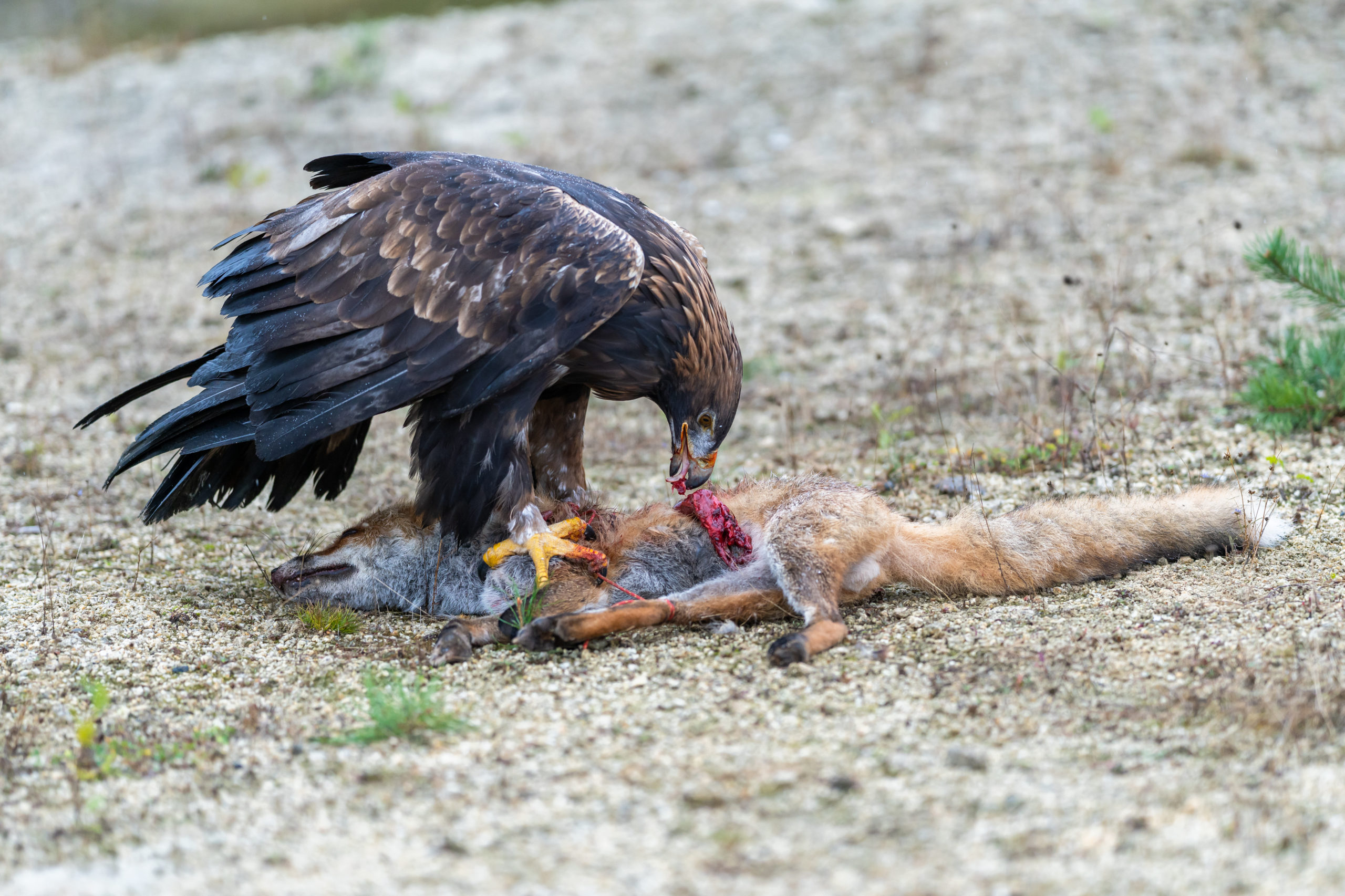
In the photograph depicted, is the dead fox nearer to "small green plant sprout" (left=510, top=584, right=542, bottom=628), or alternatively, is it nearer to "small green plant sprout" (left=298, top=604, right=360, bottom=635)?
"small green plant sprout" (left=510, top=584, right=542, bottom=628)

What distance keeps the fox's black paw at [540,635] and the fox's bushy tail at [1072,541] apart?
46.5 inches

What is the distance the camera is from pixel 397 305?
4.18 m

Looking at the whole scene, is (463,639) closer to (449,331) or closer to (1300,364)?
(449,331)

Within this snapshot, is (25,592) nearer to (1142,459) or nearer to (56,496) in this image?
(56,496)

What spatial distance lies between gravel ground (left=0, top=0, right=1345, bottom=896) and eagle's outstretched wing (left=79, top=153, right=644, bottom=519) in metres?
0.75

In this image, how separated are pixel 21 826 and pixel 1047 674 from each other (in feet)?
8.57

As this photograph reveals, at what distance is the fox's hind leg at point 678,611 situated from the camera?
12.8 feet

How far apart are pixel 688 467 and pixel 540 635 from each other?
0.95 metres

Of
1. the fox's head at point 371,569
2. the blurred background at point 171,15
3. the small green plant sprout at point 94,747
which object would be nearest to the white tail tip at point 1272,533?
the fox's head at point 371,569

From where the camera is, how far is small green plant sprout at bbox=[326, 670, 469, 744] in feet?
10.5

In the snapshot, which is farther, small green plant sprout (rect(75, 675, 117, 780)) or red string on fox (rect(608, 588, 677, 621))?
red string on fox (rect(608, 588, 677, 621))

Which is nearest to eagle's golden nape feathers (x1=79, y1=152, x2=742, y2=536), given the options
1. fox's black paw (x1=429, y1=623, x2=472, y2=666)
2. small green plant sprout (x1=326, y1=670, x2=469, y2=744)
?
fox's black paw (x1=429, y1=623, x2=472, y2=666)

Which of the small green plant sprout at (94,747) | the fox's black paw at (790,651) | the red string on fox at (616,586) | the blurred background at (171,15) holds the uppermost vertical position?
the blurred background at (171,15)

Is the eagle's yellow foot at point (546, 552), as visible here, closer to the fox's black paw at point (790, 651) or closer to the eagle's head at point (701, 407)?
the eagle's head at point (701, 407)
